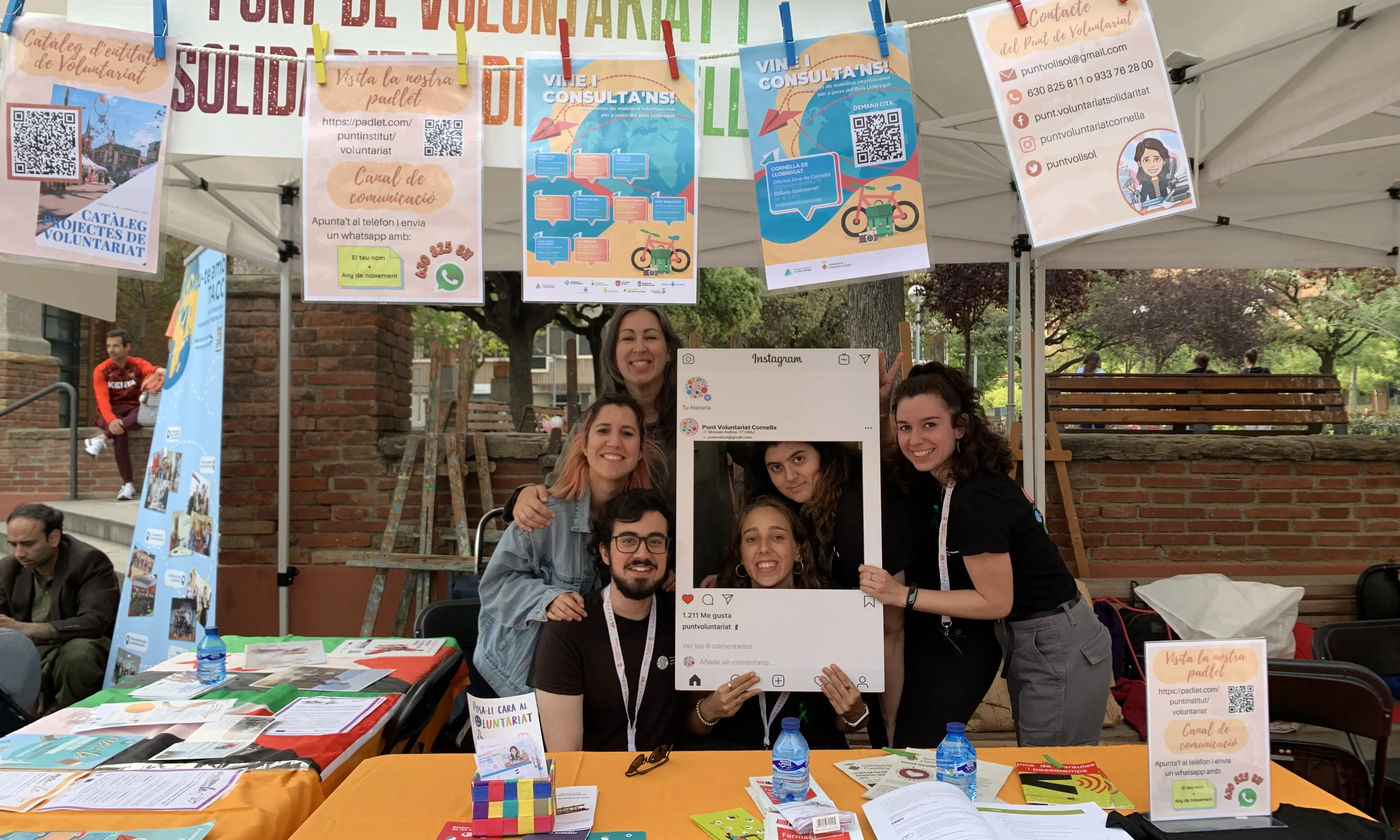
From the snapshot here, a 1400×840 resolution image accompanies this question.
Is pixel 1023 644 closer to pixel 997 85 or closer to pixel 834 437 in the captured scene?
pixel 834 437

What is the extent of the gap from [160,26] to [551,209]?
3.56ft

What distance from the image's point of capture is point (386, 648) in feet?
10.2

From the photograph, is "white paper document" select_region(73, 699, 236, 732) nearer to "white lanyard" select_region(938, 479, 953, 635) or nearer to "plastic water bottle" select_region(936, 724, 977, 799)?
"plastic water bottle" select_region(936, 724, 977, 799)

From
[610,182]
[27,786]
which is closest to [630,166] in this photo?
[610,182]

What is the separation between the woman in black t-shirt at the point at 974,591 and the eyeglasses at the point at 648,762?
2.45 feet

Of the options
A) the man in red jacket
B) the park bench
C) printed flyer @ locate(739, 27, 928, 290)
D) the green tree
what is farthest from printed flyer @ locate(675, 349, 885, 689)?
the green tree

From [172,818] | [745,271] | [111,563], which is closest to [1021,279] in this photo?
[172,818]

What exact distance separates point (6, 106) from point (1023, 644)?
296 cm

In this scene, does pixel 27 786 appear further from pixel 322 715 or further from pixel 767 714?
pixel 767 714

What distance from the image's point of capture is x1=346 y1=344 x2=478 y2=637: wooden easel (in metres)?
4.57

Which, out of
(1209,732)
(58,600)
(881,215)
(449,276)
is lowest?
(58,600)

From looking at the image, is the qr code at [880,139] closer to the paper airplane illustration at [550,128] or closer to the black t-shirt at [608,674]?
the paper airplane illustration at [550,128]

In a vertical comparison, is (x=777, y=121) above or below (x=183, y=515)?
above

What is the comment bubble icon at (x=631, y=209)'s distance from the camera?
6.87ft
